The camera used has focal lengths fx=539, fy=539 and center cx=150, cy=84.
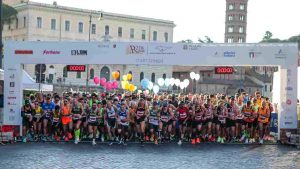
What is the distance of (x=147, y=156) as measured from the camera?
1730 cm

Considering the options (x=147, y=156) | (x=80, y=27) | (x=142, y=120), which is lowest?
(x=147, y=156)

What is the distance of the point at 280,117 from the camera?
72.1 ft

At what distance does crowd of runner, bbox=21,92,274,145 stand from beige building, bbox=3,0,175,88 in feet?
224

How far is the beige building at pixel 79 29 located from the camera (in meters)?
95.9

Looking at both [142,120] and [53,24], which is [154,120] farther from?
[53,24]

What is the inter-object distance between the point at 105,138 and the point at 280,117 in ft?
23.7

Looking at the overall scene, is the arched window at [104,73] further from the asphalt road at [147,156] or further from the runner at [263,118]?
the asphalt road at [147,156]

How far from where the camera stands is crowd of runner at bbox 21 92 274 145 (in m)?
21.3

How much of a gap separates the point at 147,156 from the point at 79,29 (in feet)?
288

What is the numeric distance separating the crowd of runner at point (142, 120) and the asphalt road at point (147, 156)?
1.07 metres

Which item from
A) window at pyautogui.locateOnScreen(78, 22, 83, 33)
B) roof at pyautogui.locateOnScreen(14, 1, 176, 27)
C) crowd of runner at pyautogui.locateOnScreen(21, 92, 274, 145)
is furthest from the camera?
window at pyautogui.locateOnScreen(78, 22, 83, 33)

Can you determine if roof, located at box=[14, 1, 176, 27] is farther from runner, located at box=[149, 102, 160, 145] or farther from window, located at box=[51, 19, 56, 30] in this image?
runner, located at box=[149, 102, 160, 145]

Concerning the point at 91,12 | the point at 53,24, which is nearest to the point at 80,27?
the point at 53,24

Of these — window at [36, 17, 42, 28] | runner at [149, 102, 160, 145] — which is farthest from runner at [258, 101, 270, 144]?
window at [36, 17, 42, 28]
